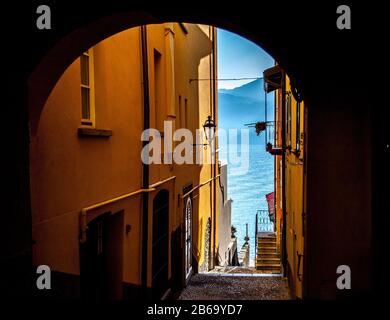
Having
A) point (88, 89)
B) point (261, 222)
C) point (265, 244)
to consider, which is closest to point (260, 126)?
point (265, 244)

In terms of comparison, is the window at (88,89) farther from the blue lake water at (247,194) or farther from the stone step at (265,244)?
the blue lake water at (247,194)

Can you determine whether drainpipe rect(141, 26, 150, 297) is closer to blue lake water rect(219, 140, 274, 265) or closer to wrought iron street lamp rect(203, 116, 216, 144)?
wrought iron street lamp rect(203, 116, 216, 144)

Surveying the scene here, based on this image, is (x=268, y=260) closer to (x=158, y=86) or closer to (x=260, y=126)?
(x=260, y=126)

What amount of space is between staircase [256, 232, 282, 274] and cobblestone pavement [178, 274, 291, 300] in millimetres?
4184

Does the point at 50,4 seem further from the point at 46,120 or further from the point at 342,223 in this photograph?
the point at 342,223

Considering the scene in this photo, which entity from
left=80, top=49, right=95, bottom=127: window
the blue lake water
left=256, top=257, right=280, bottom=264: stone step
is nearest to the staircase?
left=256, top=257, right=280, bottom=264: stone step

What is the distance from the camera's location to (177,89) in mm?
11953

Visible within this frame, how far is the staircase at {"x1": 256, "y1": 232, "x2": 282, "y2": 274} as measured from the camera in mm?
16656

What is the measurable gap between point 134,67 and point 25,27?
163 inches

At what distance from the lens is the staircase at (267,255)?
1666 centimetres

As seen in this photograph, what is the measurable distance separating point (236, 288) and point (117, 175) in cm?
543

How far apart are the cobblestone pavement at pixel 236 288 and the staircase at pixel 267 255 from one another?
165 inches

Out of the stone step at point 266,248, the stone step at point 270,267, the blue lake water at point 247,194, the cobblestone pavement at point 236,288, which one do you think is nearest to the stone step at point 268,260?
the stone step at point 270,267
